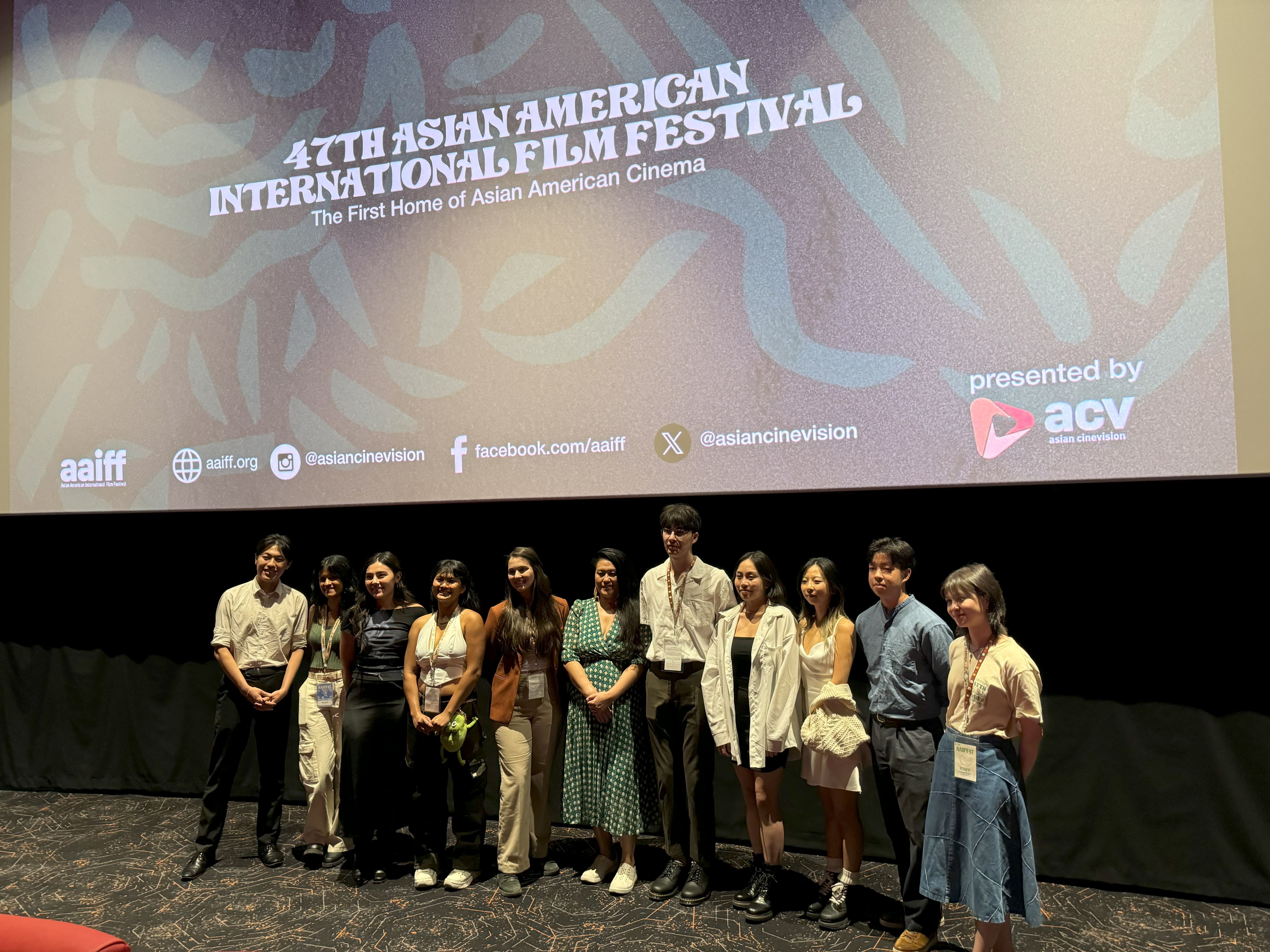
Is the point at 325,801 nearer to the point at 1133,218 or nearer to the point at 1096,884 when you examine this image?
the point at 1096,884

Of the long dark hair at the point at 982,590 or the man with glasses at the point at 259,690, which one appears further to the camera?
the man with glasses at the point at 259,690

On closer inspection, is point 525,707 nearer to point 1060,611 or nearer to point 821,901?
point 821,901

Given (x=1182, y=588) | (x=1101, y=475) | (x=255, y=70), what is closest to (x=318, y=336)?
(x=255, y=70)

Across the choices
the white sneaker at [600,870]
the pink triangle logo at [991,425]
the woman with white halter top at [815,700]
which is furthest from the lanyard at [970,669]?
the white sneaker at [600,870]

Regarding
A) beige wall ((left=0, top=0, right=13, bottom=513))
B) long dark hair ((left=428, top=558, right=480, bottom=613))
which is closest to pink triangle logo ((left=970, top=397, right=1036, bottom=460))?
long dark hair ((left=428, top=558, right=480, bottom=613))

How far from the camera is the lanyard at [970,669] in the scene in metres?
2.88

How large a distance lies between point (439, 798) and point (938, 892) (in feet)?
6.72

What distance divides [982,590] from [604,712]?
1.69 m

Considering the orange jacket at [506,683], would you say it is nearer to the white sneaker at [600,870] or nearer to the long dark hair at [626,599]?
the long dark hair at [626,599]

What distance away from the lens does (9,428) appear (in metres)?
5.19

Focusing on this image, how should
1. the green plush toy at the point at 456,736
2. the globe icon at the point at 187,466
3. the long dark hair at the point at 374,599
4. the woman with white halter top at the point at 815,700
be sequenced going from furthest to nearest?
1. the globe icon at the point at 187,466
2. the long dark hair at the point at 374,599
3. the green plush toy at the point at 456,736
4. the woman with white halter top at the point at 815,700

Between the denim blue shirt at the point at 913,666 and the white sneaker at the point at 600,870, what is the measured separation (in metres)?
1.35

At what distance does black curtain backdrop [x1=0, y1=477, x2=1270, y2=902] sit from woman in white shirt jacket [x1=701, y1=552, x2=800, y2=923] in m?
0.80

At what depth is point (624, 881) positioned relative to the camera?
388 cm
